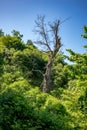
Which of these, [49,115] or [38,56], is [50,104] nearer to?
[49,115]

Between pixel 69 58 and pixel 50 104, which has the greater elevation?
pixel 69 58

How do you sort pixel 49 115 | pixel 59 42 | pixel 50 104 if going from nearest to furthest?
1. pixel 49 115
2. pixel 50 104
3. pixel 59 42

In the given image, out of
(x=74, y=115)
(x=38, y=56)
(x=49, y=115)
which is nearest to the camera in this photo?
(x=49, y=115)

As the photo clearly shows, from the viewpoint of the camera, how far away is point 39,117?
7547 millimetres

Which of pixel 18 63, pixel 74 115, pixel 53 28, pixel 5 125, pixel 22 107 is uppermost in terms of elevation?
pixel 53 28

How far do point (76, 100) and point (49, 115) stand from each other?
17.7 feet

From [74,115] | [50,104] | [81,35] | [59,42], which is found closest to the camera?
[50,104]

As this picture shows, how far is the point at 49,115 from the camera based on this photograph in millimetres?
7797

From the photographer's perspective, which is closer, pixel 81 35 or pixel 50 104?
pixel 50 104

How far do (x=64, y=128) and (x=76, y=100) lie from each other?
5.14 meters

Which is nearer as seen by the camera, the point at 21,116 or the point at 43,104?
the point at 21,116

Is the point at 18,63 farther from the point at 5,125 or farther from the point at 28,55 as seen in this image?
the point at 5,125

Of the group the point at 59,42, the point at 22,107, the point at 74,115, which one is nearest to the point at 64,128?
→ the point at 22,107

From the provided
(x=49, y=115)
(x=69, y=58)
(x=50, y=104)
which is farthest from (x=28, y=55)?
(x=49, y=115)
